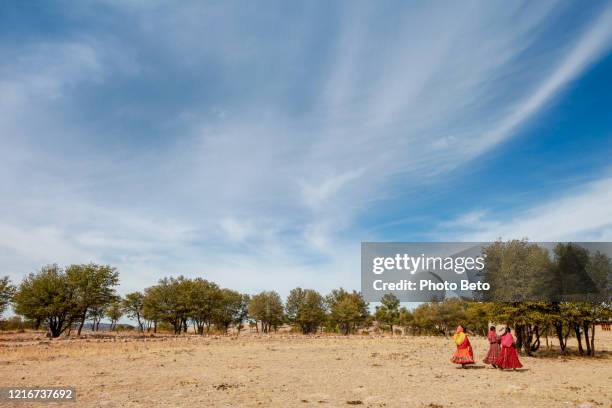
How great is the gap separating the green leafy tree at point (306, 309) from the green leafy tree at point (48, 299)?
48.7 metres

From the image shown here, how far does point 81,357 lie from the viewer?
3052 cm

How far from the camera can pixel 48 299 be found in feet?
212

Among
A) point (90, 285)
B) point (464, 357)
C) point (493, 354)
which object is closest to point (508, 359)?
point (493, 354)

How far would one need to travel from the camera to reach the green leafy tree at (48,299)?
210 feet

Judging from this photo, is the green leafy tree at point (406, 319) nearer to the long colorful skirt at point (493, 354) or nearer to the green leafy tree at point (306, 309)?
the green leafy tree at point (306, 309)

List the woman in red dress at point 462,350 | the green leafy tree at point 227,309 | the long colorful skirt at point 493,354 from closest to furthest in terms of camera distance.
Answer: the woman in red dress at point 462,350 → the long colorful skirt at point 493,354 → the green leafy tree at point 227,309

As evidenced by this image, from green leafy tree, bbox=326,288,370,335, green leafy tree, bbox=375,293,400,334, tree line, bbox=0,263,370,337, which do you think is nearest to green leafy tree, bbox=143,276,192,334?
tree line, bbox=0,263,370,337

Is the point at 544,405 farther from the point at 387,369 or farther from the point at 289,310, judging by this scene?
the point at 289,310

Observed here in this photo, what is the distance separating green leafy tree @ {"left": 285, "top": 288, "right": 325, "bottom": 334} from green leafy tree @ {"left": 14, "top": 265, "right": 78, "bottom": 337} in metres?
48.7

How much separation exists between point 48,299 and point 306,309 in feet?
174

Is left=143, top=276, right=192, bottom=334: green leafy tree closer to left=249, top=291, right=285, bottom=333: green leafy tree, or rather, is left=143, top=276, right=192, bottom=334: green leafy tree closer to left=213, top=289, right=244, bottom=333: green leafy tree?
left=213, top=289, right=244, bottom=333: green leafy tree

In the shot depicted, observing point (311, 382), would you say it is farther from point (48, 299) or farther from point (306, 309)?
point (306, 309)

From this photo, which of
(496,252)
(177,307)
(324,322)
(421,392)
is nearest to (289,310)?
(324,322)

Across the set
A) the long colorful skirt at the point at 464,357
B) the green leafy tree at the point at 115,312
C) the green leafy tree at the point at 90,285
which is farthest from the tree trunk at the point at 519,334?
the green leafy tree at the point at 115,312
